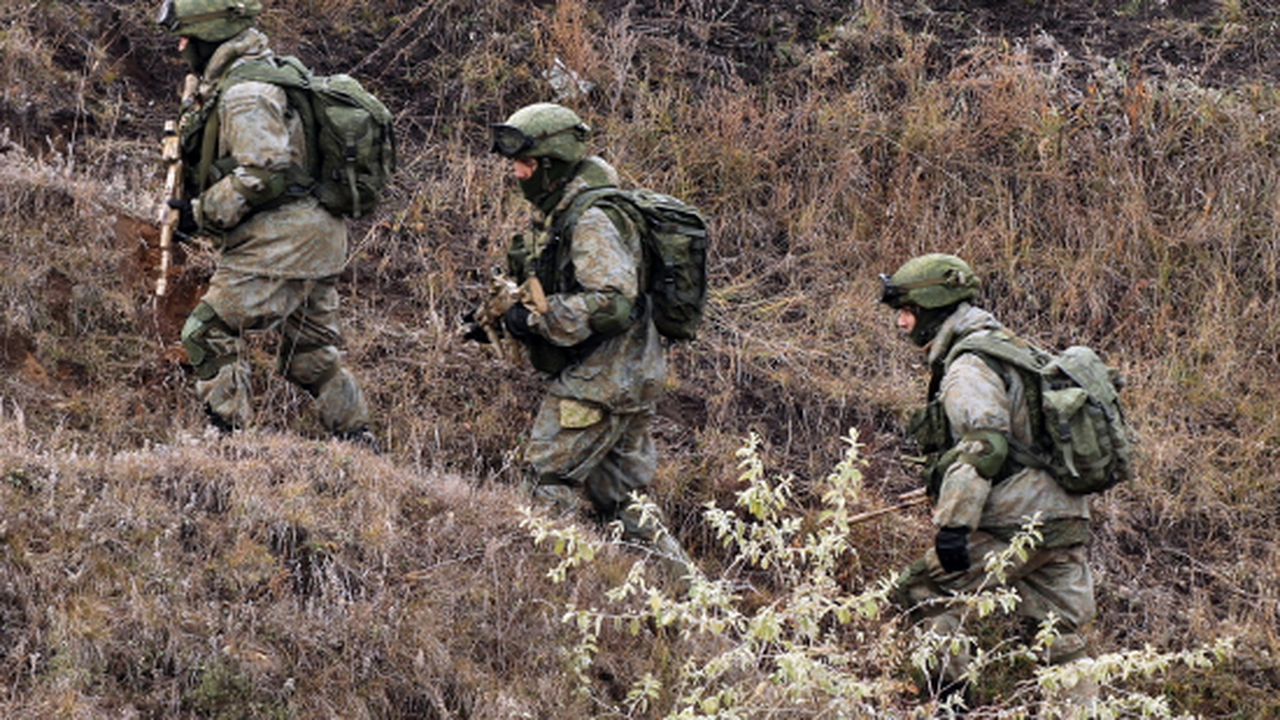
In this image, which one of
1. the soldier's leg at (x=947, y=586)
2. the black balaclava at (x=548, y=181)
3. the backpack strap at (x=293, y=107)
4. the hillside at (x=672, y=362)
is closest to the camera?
the hillside at (x=672, y=362)

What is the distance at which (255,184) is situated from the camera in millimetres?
7012

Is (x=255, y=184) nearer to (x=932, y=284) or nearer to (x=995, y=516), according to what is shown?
(x=932, y=284)

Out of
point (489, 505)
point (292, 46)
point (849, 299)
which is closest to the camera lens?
point (489, 505)

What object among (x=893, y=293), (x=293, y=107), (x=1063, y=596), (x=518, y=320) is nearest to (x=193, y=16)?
(x=293, y=107)

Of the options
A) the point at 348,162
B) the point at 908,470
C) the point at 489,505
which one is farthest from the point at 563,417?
the point at 908,470

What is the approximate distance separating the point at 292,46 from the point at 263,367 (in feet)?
10.7

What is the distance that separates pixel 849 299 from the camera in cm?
1000

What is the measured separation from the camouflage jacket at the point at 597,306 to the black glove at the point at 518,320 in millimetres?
33

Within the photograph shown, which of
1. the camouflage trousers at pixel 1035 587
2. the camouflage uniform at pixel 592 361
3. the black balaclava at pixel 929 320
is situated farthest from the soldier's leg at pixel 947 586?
the camouflage uniform at pixel 592 361

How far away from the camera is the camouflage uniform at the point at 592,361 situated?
267 inches

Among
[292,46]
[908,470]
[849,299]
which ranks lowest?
[908,470]

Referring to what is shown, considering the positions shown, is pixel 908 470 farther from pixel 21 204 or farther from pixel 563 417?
pixel 21 204

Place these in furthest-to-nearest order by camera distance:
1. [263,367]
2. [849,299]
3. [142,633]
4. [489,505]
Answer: [849,299] → [263,367] → [489,505] → [142,633]

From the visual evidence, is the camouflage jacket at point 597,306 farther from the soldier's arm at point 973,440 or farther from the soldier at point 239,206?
the soldier's arm at point 973,440
